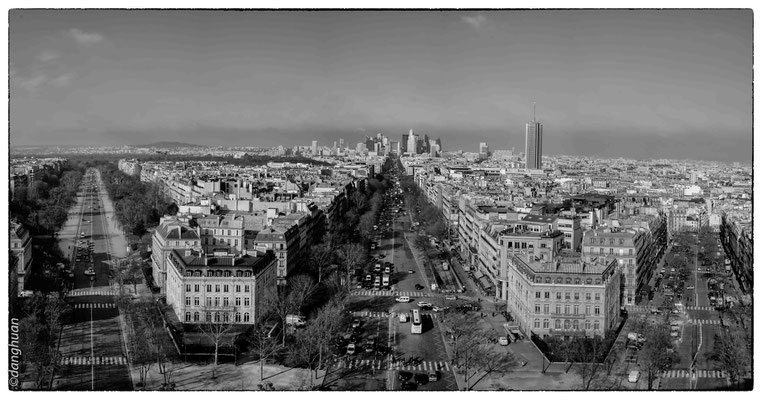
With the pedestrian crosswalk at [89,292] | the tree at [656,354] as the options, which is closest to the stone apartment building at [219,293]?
the pedestrian crosswalk at [89,292]

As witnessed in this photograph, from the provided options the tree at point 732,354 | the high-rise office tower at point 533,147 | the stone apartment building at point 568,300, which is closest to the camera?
the tree at point 732,354

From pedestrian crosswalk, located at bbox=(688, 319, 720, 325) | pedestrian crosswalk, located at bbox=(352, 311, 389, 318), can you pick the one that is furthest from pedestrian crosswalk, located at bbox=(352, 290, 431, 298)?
pedestrian crosswalk, located at bbox=(688, 319, 720, 325)

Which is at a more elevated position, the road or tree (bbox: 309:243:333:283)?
tree (bbox: 309:243:333:283)

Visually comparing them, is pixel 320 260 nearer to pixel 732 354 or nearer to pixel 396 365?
pixel 396 365

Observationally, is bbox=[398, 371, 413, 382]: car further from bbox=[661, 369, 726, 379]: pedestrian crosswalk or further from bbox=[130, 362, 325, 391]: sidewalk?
bbox=[661, 369, 726, 379]: pedestrian crosswalk

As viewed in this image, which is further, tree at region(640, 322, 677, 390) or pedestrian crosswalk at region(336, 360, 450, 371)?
pedestrian crosswalk at region(336, 360, 450, 371)

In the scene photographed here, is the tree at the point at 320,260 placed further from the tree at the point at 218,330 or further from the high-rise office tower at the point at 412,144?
the high-rise office tower at the point at 412,144

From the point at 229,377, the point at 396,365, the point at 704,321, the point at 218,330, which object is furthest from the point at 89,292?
the point at 704,321
